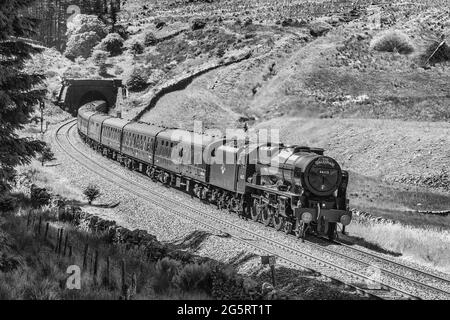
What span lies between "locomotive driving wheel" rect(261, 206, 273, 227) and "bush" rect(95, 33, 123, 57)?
263 feet

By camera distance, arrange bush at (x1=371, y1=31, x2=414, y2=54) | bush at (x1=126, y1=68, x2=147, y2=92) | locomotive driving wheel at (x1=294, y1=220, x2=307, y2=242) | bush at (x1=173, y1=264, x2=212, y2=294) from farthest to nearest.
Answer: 1. bush at (x1=126, y1=68, x2=147, y2=92)
2. bush at (x1=371, y1=31, x2=414, y2=54)
3. locomotive driving wheel at (x1=294, y1=220, x2=307, y2=242)
4. bush at (x1=173, y1=264, x2=212, y2=294)

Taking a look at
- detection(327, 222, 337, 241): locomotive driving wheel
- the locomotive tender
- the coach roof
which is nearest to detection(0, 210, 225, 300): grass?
the locomotive tender

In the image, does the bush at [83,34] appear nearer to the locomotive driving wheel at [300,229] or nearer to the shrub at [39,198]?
the shrub at [39,198]

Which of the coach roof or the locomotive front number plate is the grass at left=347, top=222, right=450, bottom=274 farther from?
the coach roof

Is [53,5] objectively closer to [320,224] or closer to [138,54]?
[138,54]

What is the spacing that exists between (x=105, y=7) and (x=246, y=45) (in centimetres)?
5604

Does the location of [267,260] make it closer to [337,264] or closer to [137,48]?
[337,264]

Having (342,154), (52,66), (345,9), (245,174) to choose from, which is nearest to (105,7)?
(52,66)

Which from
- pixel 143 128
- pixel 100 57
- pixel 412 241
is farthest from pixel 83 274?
pixel 100 57

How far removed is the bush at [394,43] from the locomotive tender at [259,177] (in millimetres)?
38890

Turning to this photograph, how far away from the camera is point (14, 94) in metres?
14.2

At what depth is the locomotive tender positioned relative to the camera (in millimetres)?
20609

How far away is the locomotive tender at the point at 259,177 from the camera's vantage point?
20.6 metres

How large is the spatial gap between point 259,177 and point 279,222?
2.21 metres
